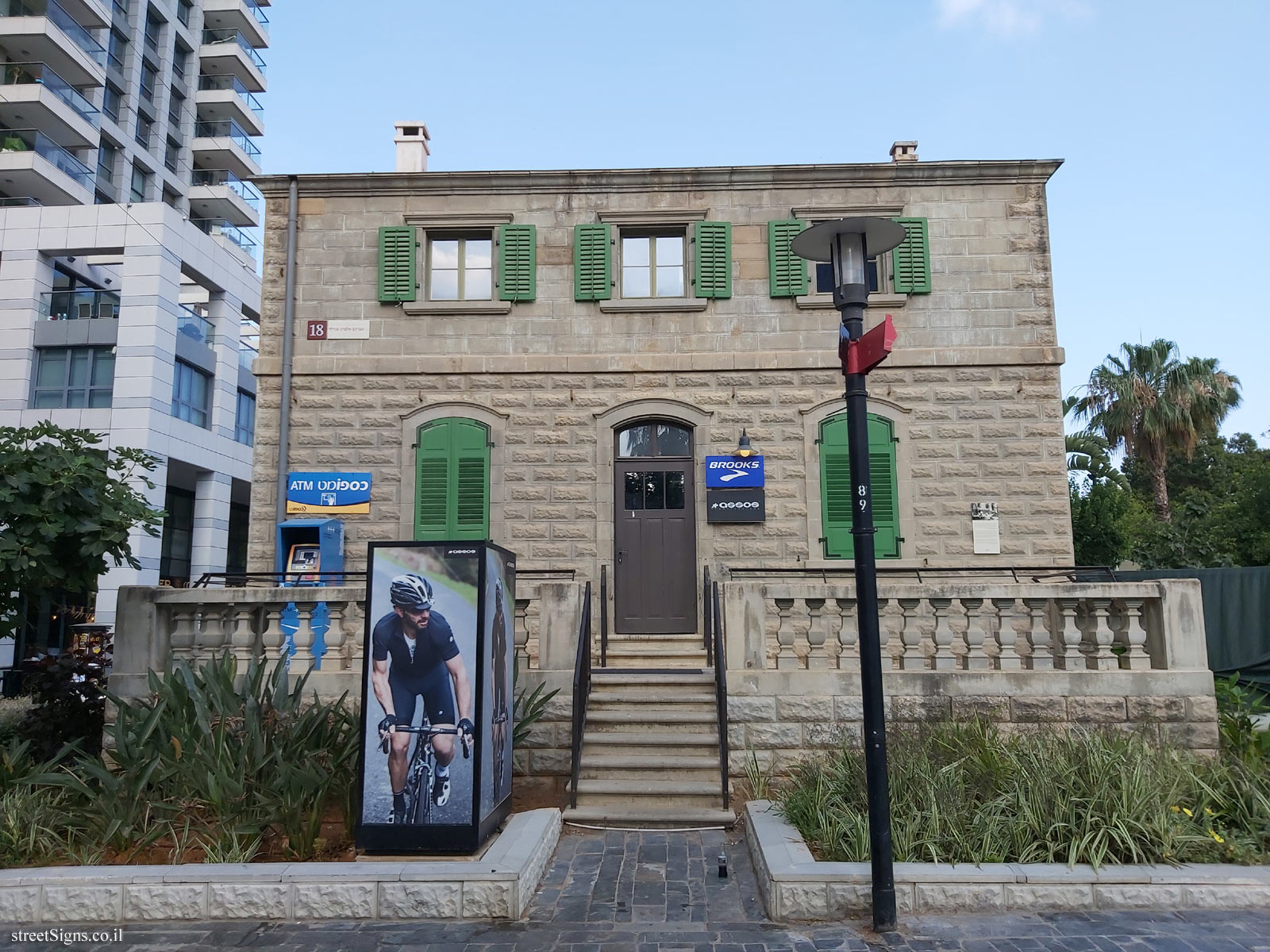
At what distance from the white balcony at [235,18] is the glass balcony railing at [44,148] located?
16.0 metres

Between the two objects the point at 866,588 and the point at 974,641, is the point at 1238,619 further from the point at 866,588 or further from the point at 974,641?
the point at 866,588

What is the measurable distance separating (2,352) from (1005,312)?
2963 cm

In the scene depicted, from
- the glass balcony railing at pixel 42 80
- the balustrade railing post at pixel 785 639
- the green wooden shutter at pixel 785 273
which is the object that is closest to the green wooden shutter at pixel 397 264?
the green wooden shutter at pixel 785 273

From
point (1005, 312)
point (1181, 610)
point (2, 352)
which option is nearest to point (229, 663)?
point (1181, 610)

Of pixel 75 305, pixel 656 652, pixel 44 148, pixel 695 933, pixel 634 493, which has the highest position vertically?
pixel 44 148

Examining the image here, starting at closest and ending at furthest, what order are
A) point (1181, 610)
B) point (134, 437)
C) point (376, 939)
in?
point (376, 939) < point (1181, 610) < point (134, 437)

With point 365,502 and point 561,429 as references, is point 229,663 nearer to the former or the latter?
point 365,502

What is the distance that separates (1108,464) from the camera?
28.9 metres

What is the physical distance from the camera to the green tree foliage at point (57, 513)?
7.54 m

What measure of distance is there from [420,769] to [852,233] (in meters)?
4.40

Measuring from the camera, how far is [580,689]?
322 inches

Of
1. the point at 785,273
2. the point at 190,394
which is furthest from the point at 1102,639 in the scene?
the point at 190,394

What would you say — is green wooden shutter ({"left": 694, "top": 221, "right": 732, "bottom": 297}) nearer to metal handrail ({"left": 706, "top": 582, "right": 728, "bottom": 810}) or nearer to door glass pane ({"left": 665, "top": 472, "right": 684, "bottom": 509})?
door glass pane ({"left": 665, "top": 472, "right": 684, "bottom": 509})

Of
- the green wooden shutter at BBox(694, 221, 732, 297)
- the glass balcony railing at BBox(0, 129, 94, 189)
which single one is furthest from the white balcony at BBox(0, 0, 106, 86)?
the green wooden shutter at BBox(694, 221, 732, 297)
